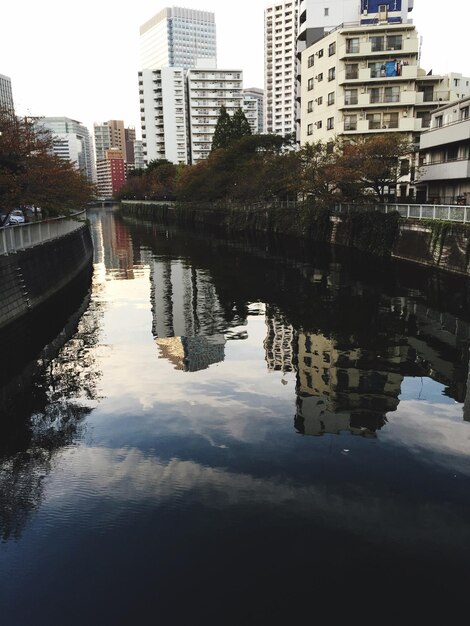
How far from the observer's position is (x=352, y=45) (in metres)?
55.9

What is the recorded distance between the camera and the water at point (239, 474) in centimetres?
591

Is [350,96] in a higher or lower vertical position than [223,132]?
higher

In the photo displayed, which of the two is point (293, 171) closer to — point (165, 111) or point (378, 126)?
point (378, 126)

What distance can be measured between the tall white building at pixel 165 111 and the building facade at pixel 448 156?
11870 centimetres

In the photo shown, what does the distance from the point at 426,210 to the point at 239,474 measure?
1025 inches

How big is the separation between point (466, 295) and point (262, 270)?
13.0 m

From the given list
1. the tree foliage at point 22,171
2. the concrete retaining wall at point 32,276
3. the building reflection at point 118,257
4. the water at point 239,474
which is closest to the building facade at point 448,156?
the water at point 239,474

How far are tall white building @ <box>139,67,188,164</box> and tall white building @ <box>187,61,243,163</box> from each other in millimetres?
4093

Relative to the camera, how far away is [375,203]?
1521 inches

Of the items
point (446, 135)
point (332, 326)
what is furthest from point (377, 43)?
point (332, 326)

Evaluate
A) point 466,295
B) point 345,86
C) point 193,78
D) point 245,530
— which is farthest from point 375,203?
point 193,78

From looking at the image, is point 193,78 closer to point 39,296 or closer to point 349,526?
point 39,296

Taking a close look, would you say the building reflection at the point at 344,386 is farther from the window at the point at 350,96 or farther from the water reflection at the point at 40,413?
the window at the point at 350,96

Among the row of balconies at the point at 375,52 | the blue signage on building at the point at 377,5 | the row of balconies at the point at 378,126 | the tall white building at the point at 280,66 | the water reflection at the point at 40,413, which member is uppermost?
the tall white building at the point at 280,66
